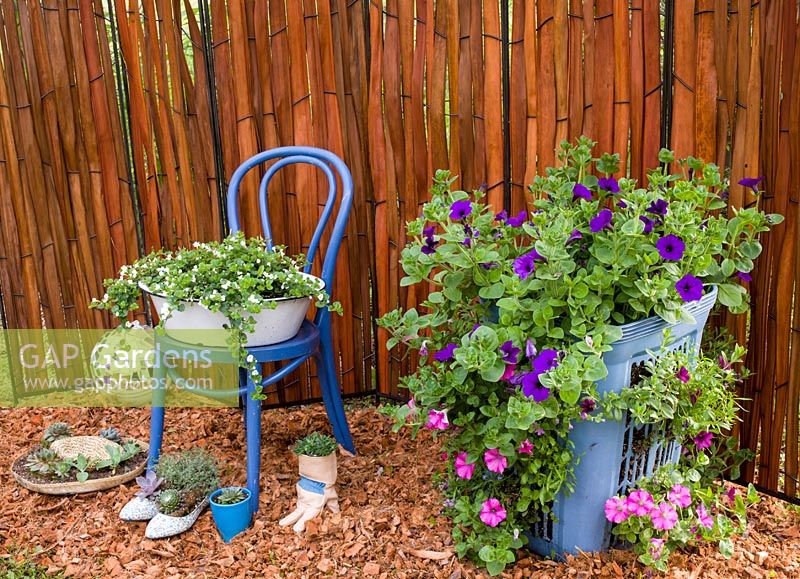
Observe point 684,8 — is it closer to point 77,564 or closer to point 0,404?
point 77,564

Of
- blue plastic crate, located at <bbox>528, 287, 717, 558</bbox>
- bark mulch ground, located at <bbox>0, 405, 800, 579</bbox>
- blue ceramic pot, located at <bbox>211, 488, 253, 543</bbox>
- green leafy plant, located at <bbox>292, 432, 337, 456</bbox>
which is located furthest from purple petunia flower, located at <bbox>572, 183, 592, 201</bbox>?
blue ceramic pot, located at <bbox>211, 488, 253, 543</bbox>

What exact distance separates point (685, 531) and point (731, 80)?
118 cm

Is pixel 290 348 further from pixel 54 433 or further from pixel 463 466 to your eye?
pixel 54 433

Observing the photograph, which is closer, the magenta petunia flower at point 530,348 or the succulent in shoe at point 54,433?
the magenta petunia flower at point 530,348

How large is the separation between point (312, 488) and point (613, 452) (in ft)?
2.87

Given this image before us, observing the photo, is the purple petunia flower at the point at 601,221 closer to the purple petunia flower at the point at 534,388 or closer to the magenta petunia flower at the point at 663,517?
the purple petunia flower at the point at 534,388

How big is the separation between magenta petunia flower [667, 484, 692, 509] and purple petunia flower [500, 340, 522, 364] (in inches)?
19.7

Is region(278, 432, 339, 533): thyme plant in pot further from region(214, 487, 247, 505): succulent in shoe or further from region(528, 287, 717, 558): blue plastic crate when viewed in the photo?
region(528, 287, 717, 558): blue plastic crate

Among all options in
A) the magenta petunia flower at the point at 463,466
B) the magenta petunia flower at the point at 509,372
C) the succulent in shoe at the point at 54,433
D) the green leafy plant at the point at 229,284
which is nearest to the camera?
the magenta petunia flower at the point at 509,372

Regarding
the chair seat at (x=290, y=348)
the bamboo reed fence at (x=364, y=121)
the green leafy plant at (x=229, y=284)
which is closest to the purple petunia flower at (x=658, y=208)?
the bamboo reed fence at (x=364, y=121)

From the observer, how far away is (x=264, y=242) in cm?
226

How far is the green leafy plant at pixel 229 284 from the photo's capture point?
1963 millimetres

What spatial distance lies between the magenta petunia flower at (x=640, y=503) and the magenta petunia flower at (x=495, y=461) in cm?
30

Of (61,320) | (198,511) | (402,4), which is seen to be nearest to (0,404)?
(61,320)
